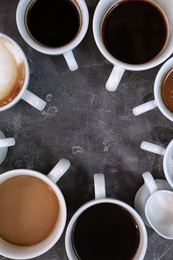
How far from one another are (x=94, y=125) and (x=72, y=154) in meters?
0.11

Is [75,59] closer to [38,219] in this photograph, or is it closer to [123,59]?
[123,59]

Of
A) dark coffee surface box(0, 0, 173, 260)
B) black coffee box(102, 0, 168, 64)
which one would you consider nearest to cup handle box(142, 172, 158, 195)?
dark coffee surface box(0, 0, 173, 260)

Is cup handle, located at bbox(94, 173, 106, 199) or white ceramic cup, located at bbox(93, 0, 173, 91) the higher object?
white ceramic cup, located at bbox(93, 0, 173, 91)

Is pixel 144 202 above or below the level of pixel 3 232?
above

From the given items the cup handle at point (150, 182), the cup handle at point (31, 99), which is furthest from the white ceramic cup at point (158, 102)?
the cup handle at point (31, 99)

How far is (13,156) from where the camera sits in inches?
52.1

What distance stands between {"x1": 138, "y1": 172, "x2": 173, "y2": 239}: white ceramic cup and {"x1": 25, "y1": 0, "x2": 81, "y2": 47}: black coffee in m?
0.46

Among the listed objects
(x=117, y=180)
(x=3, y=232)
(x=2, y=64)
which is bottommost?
(x=3, y=232)

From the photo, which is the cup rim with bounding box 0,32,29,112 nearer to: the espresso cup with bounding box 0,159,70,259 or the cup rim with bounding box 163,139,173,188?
the espresso cup with bounding box 0,159,70,259

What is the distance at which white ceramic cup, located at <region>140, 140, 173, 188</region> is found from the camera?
121cm

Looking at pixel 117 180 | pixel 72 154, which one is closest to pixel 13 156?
pixel 72 154

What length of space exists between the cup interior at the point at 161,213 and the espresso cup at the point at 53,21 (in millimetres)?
441

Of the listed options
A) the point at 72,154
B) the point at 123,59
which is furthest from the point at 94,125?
the point at 123,59

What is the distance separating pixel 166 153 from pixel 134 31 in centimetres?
36
